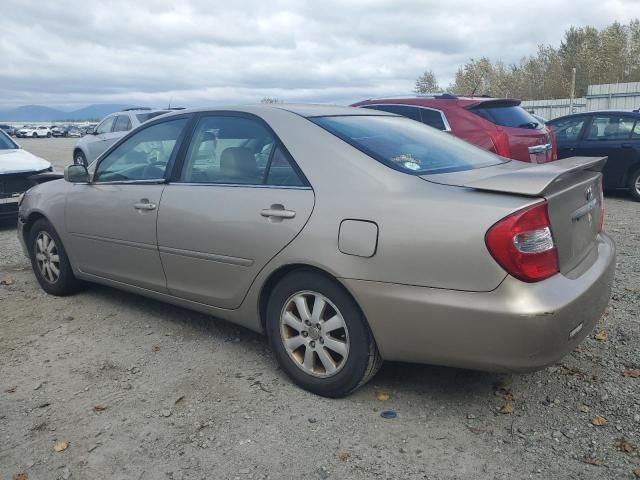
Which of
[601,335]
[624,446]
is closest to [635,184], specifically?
[601,335]

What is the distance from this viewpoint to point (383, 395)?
11.0ft

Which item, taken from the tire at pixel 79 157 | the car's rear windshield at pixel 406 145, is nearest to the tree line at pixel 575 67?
the tire at pixel 79 157

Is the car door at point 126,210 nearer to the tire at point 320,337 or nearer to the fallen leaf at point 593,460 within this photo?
the tire at point 320,337

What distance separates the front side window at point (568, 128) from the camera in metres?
10.7

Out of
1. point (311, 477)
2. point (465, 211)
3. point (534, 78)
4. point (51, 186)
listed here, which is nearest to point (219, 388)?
point (311, 477)

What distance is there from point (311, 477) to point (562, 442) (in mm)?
1202

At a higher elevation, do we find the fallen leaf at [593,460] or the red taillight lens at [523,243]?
the red taillight lens at [523,243]

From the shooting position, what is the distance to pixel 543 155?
26.2ft

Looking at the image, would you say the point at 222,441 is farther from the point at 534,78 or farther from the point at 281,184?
the point at 534,78

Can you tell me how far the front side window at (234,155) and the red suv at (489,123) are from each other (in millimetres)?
4293

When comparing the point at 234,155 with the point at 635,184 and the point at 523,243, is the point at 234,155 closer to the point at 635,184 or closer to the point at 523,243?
the point at 523,243

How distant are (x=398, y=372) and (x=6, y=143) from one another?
8.85 meters

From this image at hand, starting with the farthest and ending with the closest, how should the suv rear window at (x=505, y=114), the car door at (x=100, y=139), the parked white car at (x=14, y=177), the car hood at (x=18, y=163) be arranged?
the car door at (x=100, y=139) → the car hood at (x=18, y=163) → the parked white car at (x=14, y=177) → the suv rear window at (x=505, y=114)

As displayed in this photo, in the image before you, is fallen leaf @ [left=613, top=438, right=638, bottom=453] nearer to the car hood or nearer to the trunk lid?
the trunk lid
